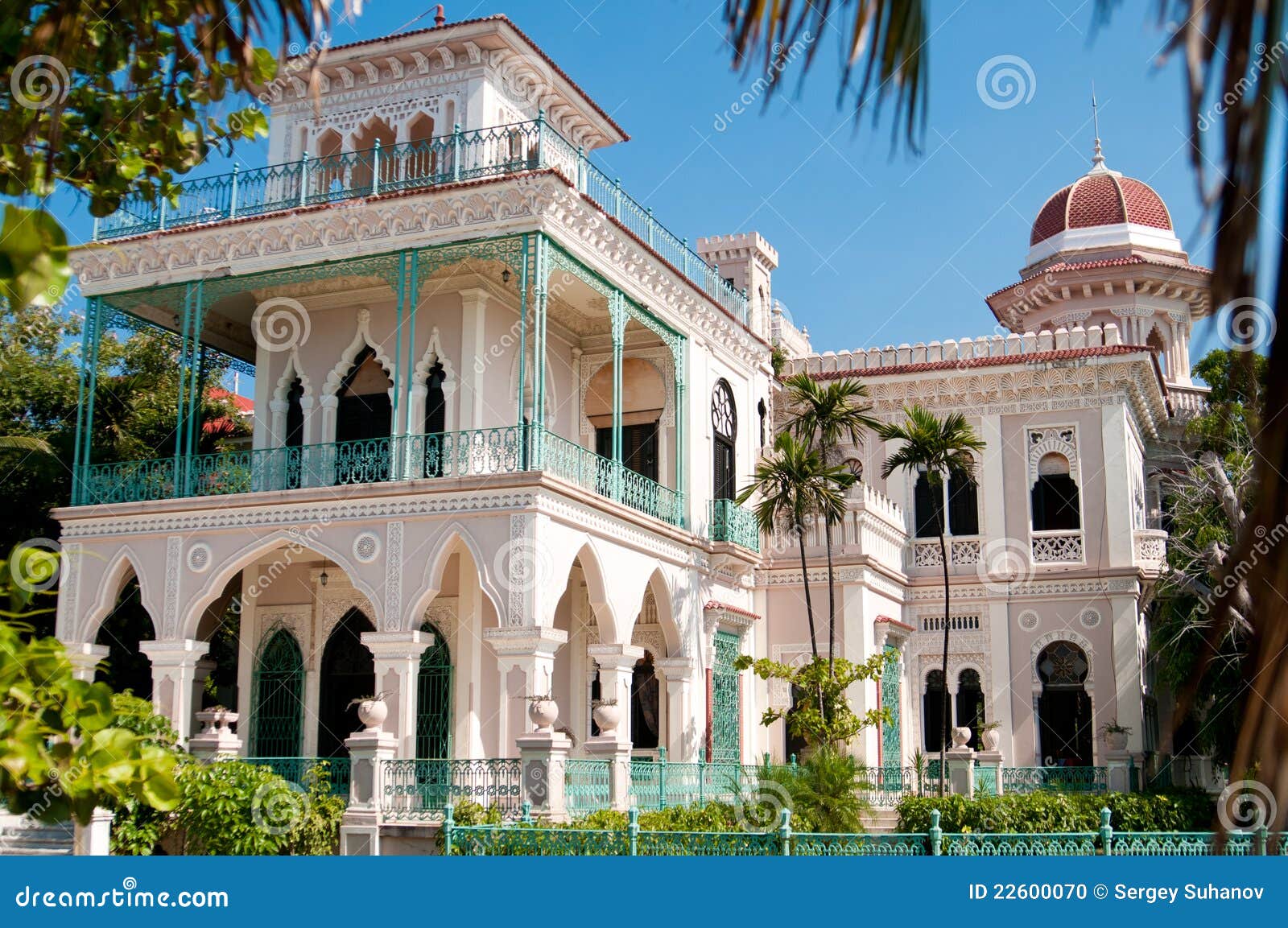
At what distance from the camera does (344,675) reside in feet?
59.4

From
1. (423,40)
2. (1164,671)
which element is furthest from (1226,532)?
(423,40)

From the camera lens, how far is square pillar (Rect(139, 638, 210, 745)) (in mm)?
16188

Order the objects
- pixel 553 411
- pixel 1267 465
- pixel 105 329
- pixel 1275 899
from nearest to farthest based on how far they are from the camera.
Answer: pixel 1267 465
pixel 1275 899
pixel 105 329
pixel 553 411

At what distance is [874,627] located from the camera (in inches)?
798

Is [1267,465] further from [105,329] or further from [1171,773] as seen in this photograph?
[1171,773]

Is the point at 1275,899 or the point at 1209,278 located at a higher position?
the point at 1209,278

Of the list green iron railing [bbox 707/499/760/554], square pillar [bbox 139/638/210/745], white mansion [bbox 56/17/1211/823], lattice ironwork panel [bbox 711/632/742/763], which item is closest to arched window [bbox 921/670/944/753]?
white mansion [bbox 56/17/1211/823]

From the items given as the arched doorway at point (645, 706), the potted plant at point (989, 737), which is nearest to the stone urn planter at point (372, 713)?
the arched doorway at point (645, 706)

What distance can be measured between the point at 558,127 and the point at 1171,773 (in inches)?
556

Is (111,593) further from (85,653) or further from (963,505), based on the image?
(963,505)

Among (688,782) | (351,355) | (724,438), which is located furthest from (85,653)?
(724,438)

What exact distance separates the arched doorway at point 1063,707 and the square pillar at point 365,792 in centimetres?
1166

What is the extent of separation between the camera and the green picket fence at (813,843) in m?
10.6

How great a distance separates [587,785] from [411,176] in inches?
327
